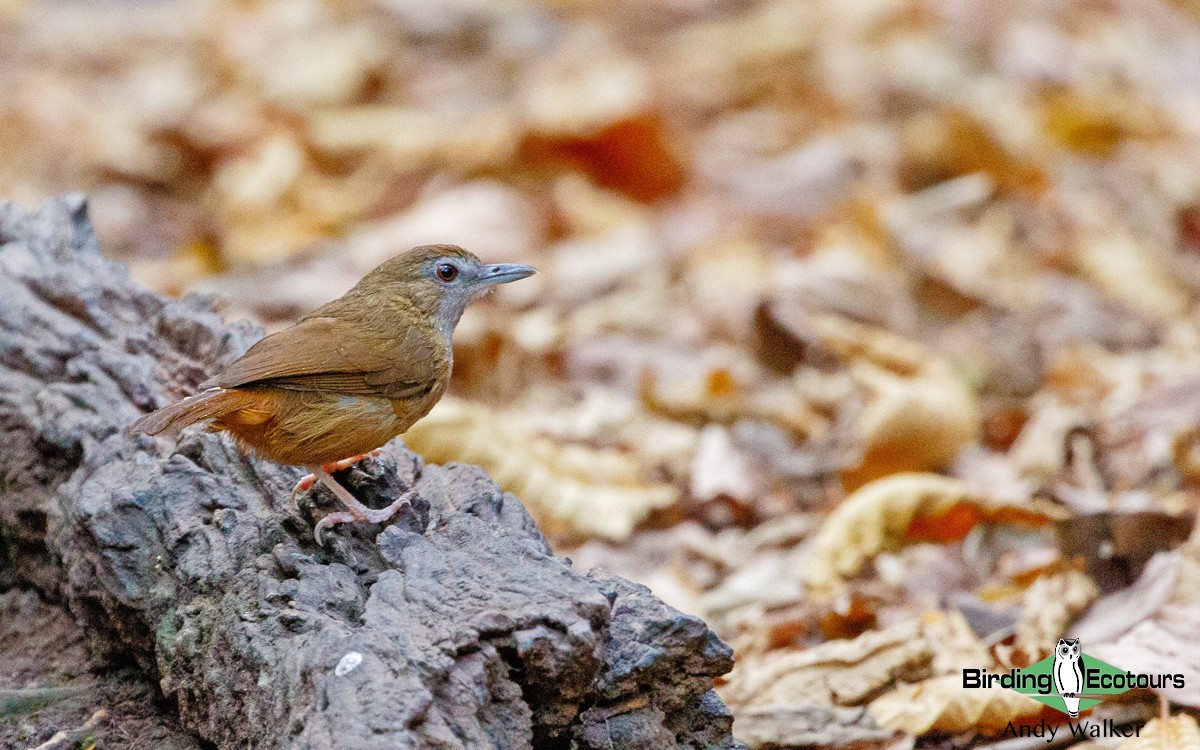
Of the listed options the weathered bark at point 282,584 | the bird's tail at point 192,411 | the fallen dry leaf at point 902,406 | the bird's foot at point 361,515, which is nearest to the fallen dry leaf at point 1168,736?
the weathered bark at point 282,584

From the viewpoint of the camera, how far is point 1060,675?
3445 millimetres

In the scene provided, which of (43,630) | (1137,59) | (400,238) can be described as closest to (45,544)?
(43,630)

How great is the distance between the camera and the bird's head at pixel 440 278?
13.9ft

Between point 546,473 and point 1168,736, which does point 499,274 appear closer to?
point 546,473

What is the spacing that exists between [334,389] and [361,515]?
0.58m

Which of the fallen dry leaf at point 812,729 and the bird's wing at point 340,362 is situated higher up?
the bird's wing at point 340,362

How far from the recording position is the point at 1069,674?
3.44 meters

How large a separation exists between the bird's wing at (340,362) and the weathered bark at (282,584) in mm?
227

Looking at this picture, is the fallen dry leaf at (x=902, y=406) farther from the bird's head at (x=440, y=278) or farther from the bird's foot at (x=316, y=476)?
the bird's foot at (x=316, y=476)

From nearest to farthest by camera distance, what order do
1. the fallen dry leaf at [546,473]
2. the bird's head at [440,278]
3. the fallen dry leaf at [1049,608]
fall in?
the fallen dry leaf at [1049,608]
the bird's head at [440,278]
the fallen dry leaf at [546,473]

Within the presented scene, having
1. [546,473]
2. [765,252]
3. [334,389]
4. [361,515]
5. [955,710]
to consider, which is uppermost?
[334,389]

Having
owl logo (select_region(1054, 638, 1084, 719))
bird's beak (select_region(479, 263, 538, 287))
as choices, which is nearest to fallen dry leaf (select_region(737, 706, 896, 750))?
owl logo (select_region(1054, 638, 1084, 719))

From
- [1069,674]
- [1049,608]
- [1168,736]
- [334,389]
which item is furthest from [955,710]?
[334,389]

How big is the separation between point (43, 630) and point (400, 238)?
4.11 meters
